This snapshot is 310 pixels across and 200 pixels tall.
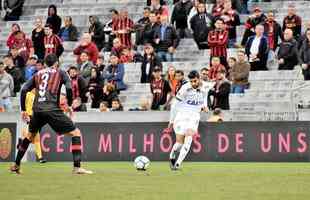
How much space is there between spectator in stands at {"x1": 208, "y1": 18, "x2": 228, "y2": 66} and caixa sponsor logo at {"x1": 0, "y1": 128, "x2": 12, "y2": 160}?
21.0ft

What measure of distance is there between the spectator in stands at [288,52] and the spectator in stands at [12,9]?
13.7m

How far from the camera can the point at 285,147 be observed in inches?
946

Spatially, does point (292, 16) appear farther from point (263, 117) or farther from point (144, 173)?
point (144, 173)

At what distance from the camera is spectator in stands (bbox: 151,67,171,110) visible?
27078 millimetres

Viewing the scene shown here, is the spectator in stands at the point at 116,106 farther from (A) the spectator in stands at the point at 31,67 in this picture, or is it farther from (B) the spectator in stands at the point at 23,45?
(B) the spectator in stands at the point at 23,45

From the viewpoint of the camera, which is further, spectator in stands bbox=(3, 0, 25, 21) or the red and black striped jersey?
spectator in stands bbox=(3, 0, 25, 21)

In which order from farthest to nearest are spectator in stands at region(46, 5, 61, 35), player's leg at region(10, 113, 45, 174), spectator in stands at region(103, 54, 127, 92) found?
spectator in stands at region(46, 5, 61, 35)
spectator in stands at region(103, 54, 127, 92)
player's leg at region(10, 113, 45, 174)

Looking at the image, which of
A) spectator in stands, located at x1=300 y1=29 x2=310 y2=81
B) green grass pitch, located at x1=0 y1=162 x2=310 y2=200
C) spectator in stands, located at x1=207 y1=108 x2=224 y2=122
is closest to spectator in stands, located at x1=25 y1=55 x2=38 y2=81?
spectator in stands, located at x1=207 y1=108 x2=224 y2=122

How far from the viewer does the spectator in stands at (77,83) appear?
93.0ft

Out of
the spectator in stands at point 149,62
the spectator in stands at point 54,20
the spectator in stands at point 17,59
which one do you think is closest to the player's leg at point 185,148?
the spectator in stands at point 149,62

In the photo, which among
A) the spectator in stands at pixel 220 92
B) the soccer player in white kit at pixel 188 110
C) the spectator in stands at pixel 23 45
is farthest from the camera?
the spectator in stands at pixel 23 45

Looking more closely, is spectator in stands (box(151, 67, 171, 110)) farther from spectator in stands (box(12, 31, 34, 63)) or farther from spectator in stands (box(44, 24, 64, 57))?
spectator in stands (box(12, 31, 34, 63))

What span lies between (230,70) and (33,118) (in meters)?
9.37

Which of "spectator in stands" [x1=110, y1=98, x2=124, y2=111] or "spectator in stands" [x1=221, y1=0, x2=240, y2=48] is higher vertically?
"spectator in stands" [x1=221, y1=0, x2=240, y2=48]
